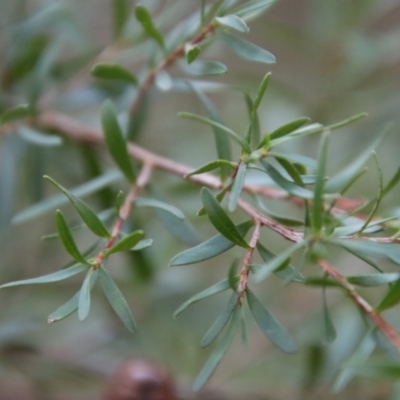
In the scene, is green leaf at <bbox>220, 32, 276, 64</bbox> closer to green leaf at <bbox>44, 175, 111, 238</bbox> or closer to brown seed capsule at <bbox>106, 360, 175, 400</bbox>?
green leaf at <bbox>44, 175, 111, 238</bbox>

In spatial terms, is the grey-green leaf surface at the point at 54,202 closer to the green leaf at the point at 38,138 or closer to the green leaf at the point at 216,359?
the green leaf at the point at 38,138

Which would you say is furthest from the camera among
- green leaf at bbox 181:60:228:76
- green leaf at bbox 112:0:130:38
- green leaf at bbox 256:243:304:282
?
green leaf at bbox 112:0:130:38

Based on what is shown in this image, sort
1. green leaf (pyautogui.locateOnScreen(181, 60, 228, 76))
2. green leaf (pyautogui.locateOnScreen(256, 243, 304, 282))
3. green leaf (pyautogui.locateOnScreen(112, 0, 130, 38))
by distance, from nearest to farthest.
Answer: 1. green leaf (pyautogui.locateOnScreen(256, 243, 304, 282))
2. green leaf (pyautogui.locateOnScreen(181, 60, 228, 76))
3. green leaf (pyautogui.locateOnScreen(112, 0, 130, 38))

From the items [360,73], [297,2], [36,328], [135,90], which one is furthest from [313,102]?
[297,2]

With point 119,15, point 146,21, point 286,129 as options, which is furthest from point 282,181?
point 119,15

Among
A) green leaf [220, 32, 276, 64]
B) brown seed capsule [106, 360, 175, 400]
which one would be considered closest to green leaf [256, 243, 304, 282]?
green leaf [220, 32, 276, 64]

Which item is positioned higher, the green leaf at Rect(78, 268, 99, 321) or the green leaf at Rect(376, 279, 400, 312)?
the green leaf at Rect(376, 279, 400, 312)

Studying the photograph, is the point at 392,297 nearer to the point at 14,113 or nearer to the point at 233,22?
the point at 233,22
